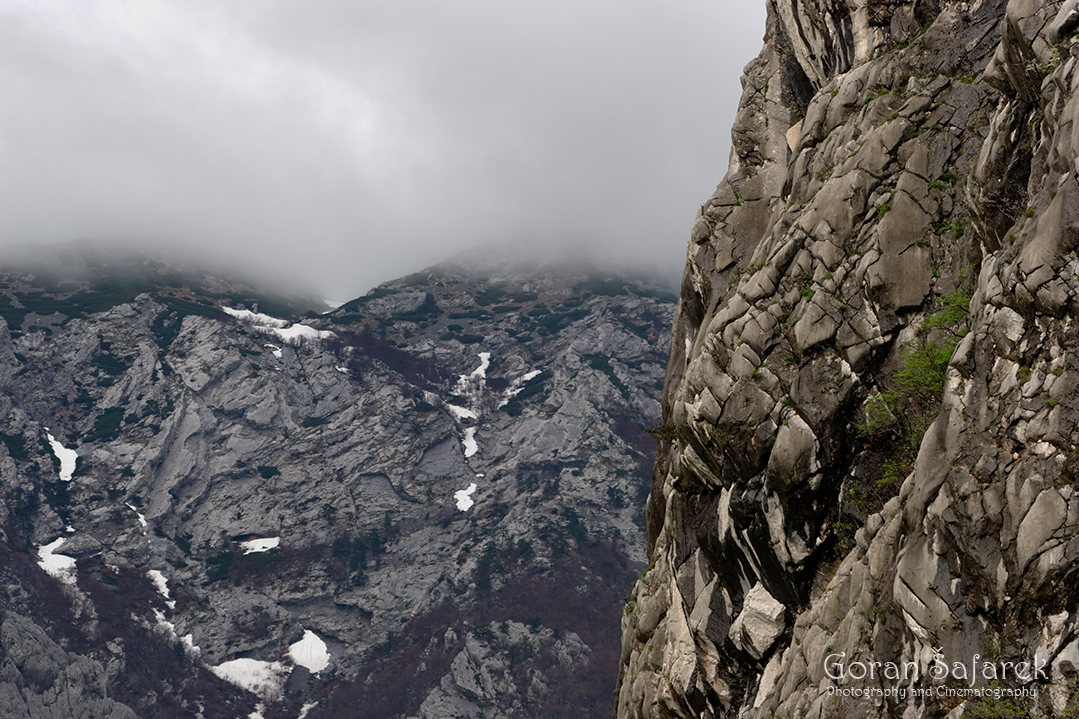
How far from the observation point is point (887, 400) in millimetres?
19266

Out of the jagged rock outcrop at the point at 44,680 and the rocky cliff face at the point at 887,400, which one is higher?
the rocky cliff face at the point at 887,400

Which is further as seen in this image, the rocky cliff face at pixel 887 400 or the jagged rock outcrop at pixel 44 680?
the jagged rock outcrop at pixel 44 680

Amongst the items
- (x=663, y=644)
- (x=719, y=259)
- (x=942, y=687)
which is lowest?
(x=663, y=644)

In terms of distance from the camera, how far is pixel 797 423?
20.9m

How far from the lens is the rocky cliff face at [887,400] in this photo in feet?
43.0

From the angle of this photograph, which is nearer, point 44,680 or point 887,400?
point 887,400

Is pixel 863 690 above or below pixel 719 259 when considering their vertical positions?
below

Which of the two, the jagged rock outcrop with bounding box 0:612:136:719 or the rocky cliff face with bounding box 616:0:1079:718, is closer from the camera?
the rocky cliff face with bounding box 616:0:1079:718

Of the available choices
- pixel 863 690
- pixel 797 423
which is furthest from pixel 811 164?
pixel 863 690

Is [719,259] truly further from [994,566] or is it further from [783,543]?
[994,566]

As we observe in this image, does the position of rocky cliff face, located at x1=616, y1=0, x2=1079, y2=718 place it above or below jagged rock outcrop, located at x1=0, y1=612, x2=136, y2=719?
above

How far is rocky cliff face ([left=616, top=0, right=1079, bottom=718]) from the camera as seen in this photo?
43.0 feet

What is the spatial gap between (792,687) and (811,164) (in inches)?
633

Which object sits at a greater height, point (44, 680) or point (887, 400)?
point (887, 400)
